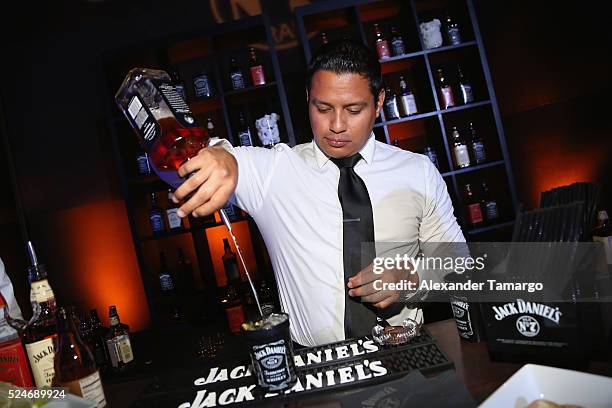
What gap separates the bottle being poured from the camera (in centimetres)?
101

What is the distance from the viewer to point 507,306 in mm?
911

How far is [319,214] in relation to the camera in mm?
1674

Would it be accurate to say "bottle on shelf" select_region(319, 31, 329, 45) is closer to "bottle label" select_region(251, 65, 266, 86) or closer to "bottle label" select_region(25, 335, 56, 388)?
"bottle label" select_region(251, 65, 266, 86)

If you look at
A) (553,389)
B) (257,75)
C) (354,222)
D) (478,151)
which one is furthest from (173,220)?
(553,389)

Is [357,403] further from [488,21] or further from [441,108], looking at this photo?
[488,21]

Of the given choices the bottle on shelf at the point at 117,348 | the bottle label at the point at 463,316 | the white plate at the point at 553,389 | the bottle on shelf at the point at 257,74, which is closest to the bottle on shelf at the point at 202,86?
the bottle on shelf at the point at 257,74

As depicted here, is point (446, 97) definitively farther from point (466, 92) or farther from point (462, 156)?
point (462, 156)

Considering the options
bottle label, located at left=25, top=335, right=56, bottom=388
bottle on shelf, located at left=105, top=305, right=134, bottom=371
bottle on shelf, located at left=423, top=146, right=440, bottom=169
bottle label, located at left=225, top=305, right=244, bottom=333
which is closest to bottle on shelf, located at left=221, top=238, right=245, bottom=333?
bottle label, located at left=225, top=305, right=244, bottom=333

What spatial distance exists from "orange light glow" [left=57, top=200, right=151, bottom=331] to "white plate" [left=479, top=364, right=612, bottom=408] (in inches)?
127

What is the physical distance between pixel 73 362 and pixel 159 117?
0.64 metres

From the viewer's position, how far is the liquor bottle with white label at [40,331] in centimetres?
114

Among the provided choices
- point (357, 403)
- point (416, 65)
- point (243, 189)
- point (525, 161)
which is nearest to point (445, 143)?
point (416, 65)

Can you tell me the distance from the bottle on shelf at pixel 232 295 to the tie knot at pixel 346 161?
4.57 feet

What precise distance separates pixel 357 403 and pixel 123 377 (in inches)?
66.5
